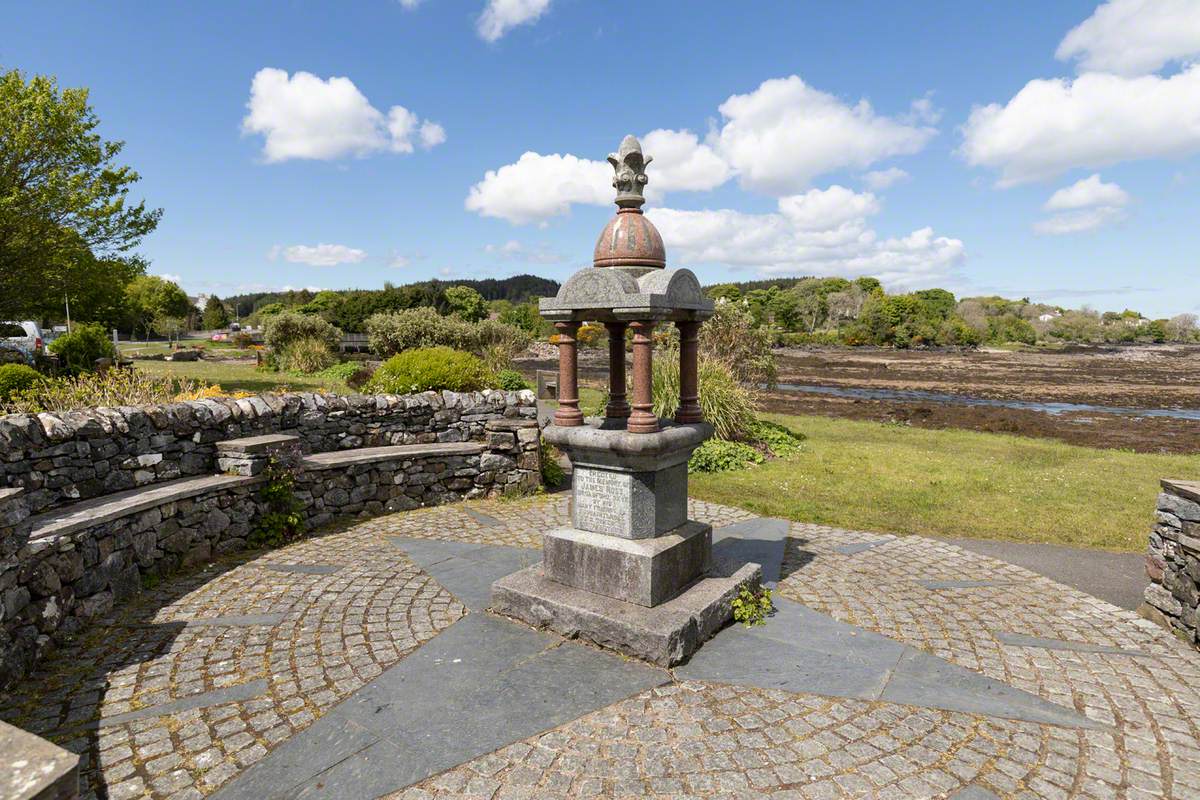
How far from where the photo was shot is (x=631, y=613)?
5035 mm

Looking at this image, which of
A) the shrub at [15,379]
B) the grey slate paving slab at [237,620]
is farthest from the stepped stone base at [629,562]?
the shrub at [15,379]

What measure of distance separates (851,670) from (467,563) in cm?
398

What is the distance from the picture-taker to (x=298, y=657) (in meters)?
4.75

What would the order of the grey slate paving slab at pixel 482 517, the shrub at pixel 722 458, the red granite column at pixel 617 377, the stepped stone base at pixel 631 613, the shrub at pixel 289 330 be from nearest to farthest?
1. the stepped stone base at pixel 631 613
2. the red granite column at pixel 617 377
3. the grey slate paving slab at pixel 482 517
4. the shrub at pixel 722 458
5. the shrub at pixel 289 330

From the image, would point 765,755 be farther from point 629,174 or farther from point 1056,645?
point 629,174

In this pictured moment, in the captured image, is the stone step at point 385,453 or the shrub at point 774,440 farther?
the shrub at point 774,440

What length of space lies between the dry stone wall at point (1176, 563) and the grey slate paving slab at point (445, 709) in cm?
448

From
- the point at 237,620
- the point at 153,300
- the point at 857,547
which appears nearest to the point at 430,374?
the point at 237,620

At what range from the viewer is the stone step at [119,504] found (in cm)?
531

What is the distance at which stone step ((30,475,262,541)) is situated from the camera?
209 inches

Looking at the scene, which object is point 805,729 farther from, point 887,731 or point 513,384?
point 513,384

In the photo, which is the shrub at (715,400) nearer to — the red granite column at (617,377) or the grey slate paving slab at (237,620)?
the red granite column at (617,377)

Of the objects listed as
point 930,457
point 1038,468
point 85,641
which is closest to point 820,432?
point 930,457

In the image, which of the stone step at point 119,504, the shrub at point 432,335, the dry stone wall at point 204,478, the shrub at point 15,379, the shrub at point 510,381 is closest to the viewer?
the dry stone wall at point 204,478
